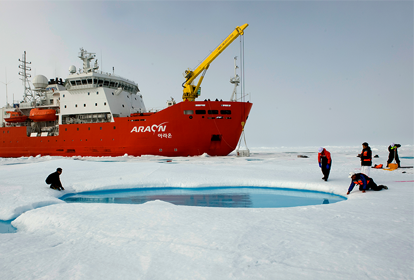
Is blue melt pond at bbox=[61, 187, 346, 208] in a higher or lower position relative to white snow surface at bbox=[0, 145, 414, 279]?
lower

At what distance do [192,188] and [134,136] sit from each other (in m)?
12.0

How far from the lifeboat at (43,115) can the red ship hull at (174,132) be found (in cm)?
452

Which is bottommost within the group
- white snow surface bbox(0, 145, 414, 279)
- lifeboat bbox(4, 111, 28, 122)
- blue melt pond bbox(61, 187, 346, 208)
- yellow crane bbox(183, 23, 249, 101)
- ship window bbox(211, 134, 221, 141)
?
blue melt pond bbox(61, 187, 346, 208)

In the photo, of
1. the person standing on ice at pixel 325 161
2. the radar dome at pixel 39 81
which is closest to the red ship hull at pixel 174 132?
the radar dome at pixel 39 81

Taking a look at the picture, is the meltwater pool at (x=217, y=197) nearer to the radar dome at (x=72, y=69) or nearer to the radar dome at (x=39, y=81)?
the radar dome at (x=72, y=69)

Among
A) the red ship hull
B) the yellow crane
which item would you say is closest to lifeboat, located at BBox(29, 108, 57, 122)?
the red ship hull

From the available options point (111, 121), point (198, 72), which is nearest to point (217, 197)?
point (198, 72)

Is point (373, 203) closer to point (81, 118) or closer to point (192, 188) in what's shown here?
point (192, 188)

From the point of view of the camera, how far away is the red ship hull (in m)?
17.5

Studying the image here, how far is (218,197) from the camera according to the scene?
267 inches

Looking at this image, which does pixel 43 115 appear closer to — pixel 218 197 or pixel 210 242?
pixel 218 197

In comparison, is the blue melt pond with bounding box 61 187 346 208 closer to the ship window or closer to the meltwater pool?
the meltwater pool

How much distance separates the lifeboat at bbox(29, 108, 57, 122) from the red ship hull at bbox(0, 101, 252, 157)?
14.8 feet

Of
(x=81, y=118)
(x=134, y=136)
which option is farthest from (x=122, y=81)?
(x=134, y=136)
